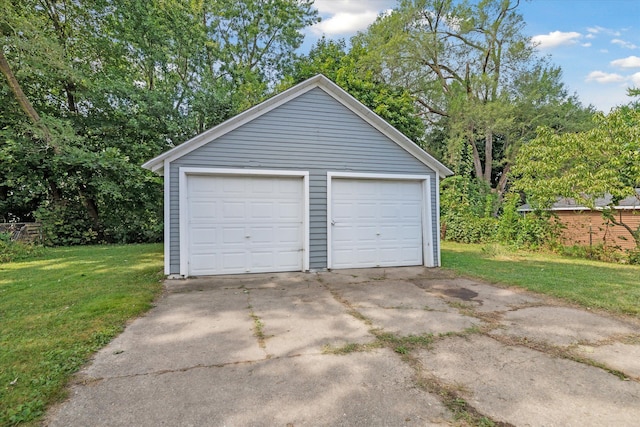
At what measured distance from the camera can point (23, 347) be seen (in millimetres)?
3215

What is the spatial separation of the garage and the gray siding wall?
0.91 ft

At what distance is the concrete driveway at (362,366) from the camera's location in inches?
88.4

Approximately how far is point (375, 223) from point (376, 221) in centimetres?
5

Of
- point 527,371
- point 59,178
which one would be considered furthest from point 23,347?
point 59,178

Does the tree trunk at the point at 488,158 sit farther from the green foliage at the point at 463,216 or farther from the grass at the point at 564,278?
the grass at the point at 564,278

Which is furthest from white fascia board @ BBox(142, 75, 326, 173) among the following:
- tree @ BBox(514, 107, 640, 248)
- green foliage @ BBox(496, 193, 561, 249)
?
green foliage @ BBox(496, 193, 561, 249)

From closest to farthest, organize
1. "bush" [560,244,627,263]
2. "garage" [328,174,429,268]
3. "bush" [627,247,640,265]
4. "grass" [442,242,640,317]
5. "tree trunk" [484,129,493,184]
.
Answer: "grass" [442,242,640,317] < "garage" [328,174,429,268] < "bush" [627,247,640,265] < "bush" [560,244,627,263] < "tree trunk" [484,129,493,184]

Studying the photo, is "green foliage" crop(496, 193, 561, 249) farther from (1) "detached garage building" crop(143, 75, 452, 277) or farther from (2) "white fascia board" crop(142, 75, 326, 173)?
(2) "white fascia board" crop(142, 75, 326, 173)

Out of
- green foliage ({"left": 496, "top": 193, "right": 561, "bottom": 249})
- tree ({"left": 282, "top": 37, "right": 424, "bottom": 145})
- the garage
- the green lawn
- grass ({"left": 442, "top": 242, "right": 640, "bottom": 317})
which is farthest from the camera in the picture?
tree ({"left": 282, "top": 37, "right": 424, "bottom": 145})

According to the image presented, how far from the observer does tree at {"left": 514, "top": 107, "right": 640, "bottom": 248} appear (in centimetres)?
921

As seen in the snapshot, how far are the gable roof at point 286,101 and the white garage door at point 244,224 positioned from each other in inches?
25.6

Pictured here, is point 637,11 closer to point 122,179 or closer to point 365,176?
point 365,176

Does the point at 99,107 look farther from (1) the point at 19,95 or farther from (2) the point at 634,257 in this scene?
(2) the point at 634,257

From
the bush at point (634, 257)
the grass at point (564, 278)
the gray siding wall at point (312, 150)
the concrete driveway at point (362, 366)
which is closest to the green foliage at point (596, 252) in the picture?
the bush at point (634, 257)
